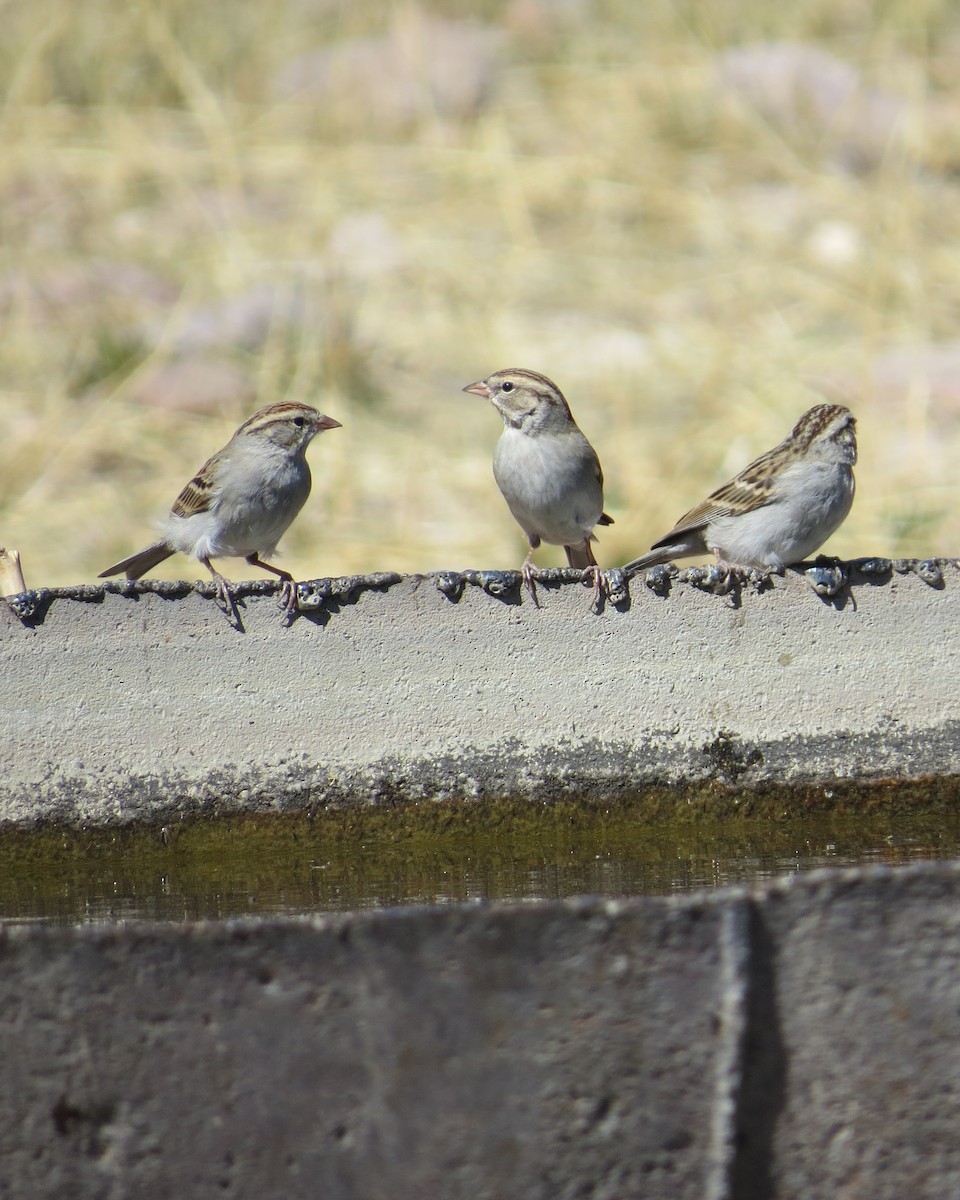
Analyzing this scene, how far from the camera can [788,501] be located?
A: 204 inches

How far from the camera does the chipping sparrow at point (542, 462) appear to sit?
539 centimetres

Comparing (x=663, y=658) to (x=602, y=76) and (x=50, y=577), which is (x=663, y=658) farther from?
(x=602, y=76)

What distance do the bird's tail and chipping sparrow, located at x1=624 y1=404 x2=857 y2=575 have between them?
1548 mm

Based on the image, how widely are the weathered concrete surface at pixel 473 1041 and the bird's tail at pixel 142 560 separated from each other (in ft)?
10.9

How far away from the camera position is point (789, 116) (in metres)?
11.8

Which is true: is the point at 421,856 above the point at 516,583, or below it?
below

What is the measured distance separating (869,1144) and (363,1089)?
733mm

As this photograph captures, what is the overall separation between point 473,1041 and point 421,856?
6.96ft

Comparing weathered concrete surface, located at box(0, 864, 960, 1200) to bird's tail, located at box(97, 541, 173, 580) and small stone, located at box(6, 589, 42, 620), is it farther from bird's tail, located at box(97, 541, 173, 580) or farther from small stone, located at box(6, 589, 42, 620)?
bird's tail, located at box(97, 541, 173, 580)

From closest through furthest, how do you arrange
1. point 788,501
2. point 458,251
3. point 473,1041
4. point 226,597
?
1. point 473,1041
2. point 226,597
3. point 788,501
4. point 458,251

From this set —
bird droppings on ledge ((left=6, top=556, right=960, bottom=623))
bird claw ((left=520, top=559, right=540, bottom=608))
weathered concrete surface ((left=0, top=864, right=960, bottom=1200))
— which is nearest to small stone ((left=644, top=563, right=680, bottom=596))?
bird droppings on ledge ((left=6, top=556, right=960, bottom=623))

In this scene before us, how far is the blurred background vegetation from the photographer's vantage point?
8789 millimetres

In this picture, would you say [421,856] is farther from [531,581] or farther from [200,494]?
[200,494]

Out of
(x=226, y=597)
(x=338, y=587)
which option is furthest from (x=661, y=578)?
(x=226, y=597)
